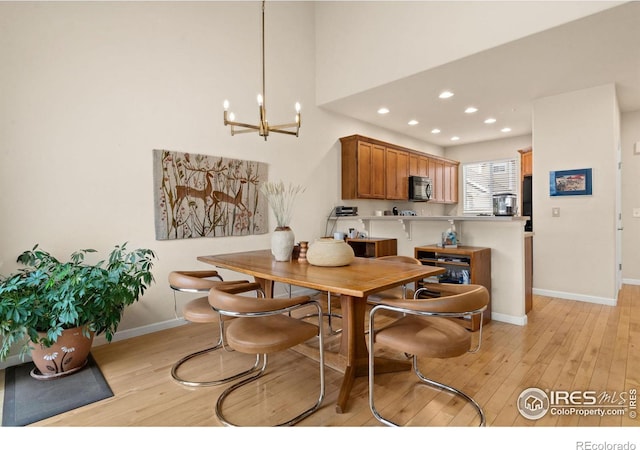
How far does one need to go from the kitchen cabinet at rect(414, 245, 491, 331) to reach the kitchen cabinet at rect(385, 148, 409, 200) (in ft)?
7.80

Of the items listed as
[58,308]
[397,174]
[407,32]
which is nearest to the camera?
[58,308]

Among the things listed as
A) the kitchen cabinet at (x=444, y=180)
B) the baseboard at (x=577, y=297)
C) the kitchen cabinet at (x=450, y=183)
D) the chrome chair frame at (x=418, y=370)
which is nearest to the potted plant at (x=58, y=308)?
the chrome chair frame at (x=418, y=370)

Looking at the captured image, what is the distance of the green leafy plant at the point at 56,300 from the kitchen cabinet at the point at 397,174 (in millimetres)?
4396

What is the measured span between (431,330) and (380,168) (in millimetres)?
4127

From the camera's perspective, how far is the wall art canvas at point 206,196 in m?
3.34

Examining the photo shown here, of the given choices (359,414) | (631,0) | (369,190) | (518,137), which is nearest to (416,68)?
(631,0)

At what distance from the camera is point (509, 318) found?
3359mm

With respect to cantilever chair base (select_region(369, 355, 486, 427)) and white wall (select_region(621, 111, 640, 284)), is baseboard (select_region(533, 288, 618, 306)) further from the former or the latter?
cantilever chair base (select_region(369, 355, 486, 427))

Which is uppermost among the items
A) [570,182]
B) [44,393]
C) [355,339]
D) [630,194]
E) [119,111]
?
[119,111]

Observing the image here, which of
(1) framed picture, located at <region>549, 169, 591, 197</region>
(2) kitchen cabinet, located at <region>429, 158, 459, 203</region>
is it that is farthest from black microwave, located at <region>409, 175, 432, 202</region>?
(1) framed picture, located at <region>549, 169, 591, 197</region>

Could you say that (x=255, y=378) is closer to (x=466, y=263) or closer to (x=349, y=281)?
(x=349, y=281)

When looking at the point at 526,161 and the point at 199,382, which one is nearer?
the point at 199,382
